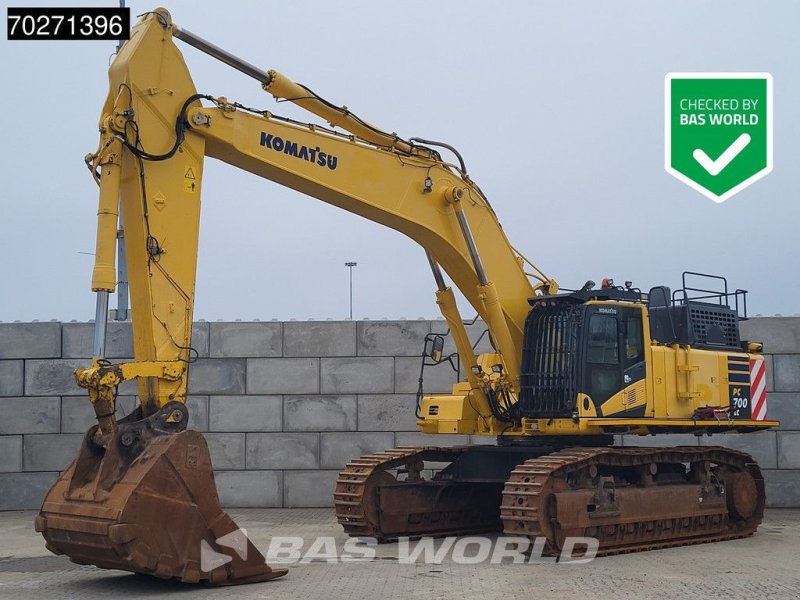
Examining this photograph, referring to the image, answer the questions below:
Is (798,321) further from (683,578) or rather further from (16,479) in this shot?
(16,479)

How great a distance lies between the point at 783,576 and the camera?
9.92m

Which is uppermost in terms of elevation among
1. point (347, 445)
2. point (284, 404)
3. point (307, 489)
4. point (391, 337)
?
point (391, 337)

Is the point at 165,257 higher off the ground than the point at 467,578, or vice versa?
the point at 165,257

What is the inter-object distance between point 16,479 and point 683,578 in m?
10.6

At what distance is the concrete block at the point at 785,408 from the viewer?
16000 mm

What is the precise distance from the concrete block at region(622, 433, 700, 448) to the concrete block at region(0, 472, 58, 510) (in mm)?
8813

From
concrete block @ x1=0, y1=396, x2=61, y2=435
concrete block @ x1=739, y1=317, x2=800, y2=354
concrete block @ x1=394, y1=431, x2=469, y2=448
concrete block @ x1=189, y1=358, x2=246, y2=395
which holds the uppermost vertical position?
concrete block @ x1=739, y1=317, x2=800, y2=354

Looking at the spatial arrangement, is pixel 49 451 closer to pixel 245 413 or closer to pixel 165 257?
pixel 245 413

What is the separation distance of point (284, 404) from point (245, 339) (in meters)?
1.18

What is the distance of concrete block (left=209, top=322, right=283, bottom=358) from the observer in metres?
16.2

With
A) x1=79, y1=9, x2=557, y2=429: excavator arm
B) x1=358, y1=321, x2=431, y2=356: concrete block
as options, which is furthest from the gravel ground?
x1=358, y1=321, x2=431, y2=356: concrete block

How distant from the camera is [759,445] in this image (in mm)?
16000

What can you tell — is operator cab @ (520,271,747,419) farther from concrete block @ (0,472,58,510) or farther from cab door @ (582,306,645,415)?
concrete block @ (0,472,58,510)

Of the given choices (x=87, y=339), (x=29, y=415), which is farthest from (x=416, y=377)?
(x=29, y=415)
